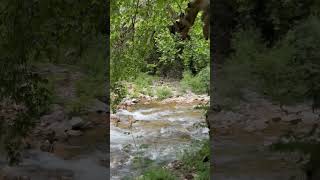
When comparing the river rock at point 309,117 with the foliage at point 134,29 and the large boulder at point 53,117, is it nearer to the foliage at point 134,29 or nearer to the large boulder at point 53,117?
the large boulder at point 53,117

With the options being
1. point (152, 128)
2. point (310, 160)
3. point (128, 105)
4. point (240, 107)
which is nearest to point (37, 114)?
point (240, 107)

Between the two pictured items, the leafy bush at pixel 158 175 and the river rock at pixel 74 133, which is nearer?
the river rock at pixel 74 133

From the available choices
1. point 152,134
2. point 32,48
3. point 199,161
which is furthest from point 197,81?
point 32,48

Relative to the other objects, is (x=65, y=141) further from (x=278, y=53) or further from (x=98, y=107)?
(x=278, y=53)

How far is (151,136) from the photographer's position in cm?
407

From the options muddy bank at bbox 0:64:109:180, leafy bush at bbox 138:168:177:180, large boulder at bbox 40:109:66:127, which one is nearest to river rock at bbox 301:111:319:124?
muddy bank at bbox 0:64:109:180

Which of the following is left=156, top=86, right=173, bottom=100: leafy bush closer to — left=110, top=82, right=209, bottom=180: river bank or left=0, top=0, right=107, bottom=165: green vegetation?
left=110, top=82, right=209, bottom=180: river bank

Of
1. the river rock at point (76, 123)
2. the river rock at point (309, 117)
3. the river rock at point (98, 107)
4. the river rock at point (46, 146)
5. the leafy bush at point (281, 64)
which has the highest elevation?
the leafy bush at point (281, 64)

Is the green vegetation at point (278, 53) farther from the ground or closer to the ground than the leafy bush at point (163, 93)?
farther from the ground

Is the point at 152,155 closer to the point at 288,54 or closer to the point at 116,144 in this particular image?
the point at 116,144

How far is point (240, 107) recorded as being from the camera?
8.11 feet

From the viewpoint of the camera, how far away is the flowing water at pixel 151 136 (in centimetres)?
349

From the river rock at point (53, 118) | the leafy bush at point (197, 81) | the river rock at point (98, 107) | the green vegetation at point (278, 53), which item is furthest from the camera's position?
the leafy bush at point (197, 81)

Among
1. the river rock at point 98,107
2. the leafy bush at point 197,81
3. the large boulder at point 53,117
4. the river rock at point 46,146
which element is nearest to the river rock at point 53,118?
the large boulder at point 53,117
